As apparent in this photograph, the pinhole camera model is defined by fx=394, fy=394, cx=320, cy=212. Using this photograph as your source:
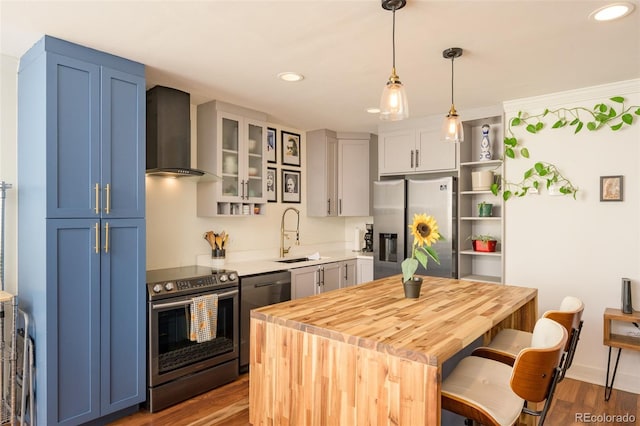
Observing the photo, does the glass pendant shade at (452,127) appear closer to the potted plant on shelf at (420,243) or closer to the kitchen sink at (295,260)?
the potted plant on shelf at (420,243)

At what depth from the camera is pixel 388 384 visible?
4.78 ft

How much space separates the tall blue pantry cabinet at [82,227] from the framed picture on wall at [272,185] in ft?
6.13

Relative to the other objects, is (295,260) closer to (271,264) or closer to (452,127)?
(271,264)

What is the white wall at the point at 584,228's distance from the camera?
3127 mm

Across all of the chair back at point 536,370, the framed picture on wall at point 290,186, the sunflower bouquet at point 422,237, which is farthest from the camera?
the framed picture on wall at point 290,186

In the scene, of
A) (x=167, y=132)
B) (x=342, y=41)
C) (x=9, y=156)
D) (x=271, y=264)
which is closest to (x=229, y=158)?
(x=167, y=132)

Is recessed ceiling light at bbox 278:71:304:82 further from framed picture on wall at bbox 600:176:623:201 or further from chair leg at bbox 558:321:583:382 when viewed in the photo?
framed picture on wall at bbox 600:176:623:201

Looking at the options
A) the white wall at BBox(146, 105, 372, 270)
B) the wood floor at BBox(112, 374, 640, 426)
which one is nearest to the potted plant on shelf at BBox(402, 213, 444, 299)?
the wood floor at BBox(112, 374, 640, 426)

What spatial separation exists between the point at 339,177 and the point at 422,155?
1099 mm

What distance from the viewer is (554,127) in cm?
344

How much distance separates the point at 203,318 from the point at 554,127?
3.34 metres

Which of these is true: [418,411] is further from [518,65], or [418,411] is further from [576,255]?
[576,255]

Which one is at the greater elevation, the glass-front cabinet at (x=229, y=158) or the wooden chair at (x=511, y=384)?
the glass-front cabinet at (x=229, y=158)

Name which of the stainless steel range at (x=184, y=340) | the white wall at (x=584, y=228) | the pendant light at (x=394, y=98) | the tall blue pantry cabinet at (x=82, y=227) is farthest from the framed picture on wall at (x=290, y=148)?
the pendant light at (x=394, y=98)
